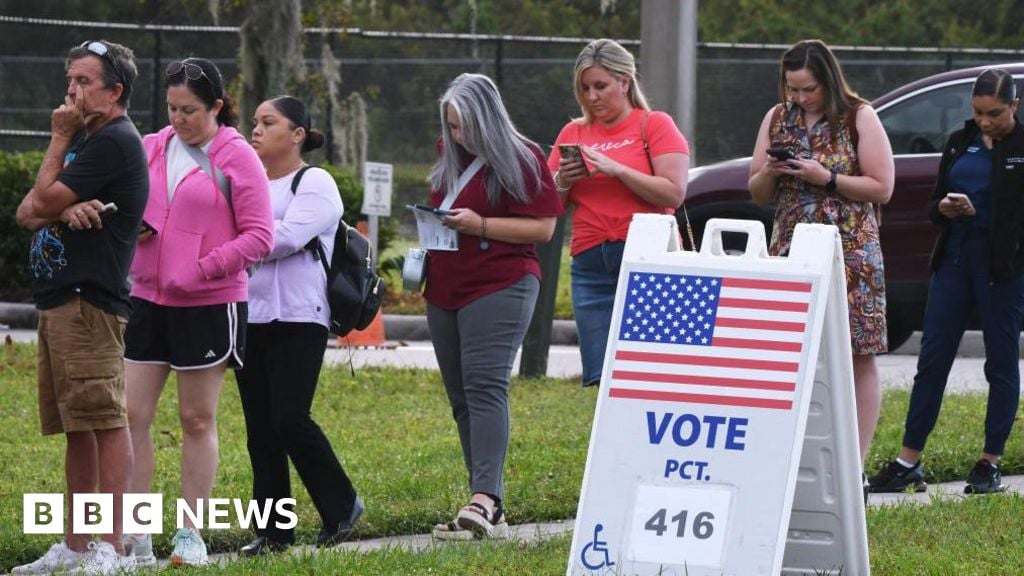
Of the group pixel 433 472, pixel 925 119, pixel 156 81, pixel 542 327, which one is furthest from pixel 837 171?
pixel 156 81

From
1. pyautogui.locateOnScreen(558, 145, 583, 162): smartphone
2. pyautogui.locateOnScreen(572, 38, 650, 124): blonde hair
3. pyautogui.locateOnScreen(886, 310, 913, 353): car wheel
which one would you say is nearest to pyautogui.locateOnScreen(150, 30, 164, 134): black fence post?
pyautogui.locateOnScreen(886, 310, 913, 353): car wheel

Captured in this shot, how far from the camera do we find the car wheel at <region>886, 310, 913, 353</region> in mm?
13055

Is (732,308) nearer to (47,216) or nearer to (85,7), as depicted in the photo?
(47,216)

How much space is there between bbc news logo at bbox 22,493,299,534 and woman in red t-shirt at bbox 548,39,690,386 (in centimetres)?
155

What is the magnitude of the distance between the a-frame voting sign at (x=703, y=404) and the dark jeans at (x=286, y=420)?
66.0 inches

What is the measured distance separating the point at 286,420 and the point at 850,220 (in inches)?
94.9

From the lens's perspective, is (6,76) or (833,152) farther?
(6,76)

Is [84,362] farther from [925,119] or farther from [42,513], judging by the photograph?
[925,119]

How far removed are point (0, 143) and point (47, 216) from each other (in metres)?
16.3

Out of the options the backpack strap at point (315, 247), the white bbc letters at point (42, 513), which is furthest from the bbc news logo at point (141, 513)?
the backpack strap at point (315, 247)

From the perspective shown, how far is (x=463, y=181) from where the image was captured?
702cm

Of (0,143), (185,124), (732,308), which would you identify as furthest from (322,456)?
(0,143)

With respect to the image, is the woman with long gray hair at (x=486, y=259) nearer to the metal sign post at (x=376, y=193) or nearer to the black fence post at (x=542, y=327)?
the black fence post at (x=542, y=327)

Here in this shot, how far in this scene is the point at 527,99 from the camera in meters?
22.7
